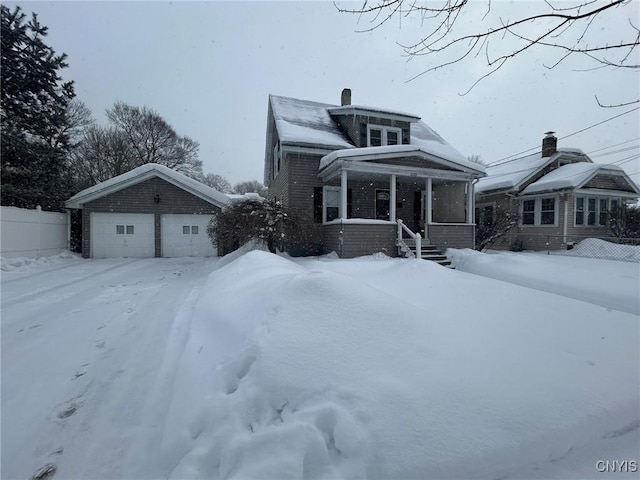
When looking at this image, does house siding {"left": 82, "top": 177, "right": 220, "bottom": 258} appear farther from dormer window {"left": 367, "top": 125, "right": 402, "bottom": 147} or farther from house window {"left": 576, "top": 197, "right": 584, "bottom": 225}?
house window {"left": 576, "top": 197, "right": 584, "bottom": 225}

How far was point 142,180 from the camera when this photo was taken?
1395 centimetres

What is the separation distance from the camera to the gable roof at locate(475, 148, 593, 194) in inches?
664

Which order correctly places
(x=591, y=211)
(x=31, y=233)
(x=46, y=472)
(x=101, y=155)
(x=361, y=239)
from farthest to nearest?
(x=101, y=155) → (x=591, y=211) → (x=31, y=233) → (x=361, y=239) → (x=46, y=472)

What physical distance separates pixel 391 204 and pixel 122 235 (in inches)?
472

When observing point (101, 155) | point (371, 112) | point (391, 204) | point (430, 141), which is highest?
point (101, 155)

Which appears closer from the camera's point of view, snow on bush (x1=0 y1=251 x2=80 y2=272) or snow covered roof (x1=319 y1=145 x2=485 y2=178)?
snow on bush (x1=0 y1=251 x2=80 y2=272)

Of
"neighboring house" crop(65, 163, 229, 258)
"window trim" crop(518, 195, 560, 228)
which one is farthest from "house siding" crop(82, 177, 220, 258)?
"window trim" crop(518, 195, 560, 228)

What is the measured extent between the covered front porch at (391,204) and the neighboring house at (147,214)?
601 cm

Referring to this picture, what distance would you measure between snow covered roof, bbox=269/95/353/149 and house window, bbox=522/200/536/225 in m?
11.4

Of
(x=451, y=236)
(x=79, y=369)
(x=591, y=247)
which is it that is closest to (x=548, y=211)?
(x=591, y=247)

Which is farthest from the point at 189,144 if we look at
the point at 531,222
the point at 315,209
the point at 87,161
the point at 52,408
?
the point at 52,408

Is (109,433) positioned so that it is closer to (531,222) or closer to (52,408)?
(52,408)

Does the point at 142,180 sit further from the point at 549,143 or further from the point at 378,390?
the point at 549,143

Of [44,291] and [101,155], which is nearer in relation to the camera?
[44,291]
